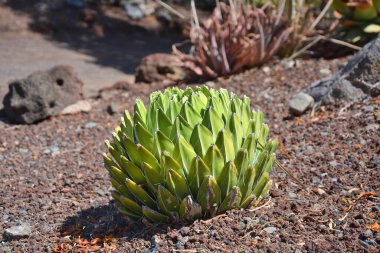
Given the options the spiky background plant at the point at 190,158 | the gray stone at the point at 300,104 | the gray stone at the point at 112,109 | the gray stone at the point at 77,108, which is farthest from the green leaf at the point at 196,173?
the gray stone at the point at 77,108

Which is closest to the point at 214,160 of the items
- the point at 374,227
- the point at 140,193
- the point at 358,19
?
the point at 140,193

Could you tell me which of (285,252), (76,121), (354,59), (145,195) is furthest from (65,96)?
(285,252)

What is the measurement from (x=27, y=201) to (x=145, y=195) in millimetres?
1373

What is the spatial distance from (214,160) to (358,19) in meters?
4.90

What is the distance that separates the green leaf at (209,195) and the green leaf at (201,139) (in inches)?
5.5

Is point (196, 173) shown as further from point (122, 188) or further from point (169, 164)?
point (122, 188)

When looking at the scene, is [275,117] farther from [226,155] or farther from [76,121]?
[226,155]

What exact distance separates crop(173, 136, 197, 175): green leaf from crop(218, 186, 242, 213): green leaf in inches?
9.5

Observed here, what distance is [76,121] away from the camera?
21.3 ft

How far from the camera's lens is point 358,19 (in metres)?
7.21

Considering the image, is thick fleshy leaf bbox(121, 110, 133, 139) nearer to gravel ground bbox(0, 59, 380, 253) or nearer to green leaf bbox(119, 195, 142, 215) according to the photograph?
green leaf bbox(119, 195, 142, 215)

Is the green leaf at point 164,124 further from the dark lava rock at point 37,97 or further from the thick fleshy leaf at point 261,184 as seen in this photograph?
the dark lava rock at point 37,97

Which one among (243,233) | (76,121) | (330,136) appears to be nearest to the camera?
(243,233)

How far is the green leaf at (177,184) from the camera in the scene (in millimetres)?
2850
